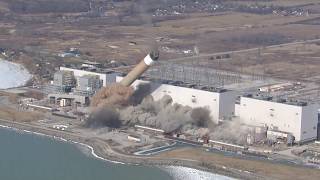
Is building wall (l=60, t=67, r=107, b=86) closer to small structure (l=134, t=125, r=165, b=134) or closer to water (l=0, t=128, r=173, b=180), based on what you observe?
small structure (l=134, t=125, r=165, b=134)

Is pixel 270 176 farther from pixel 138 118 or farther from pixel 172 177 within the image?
pixel 138 118

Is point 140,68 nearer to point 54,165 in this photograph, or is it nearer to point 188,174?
point 54,165

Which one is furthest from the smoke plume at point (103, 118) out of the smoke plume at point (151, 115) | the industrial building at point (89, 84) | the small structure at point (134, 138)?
the industrial building at point (89, 84)

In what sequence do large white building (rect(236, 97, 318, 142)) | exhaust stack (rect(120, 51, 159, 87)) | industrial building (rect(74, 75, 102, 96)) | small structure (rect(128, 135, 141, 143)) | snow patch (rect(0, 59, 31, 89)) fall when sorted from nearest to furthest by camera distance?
large white building (rect(236, 97, 318, 142)), small structure (rect(128, 135, 141, 143)), exhaust stack (rect(120, 51, 159, 87)), industrial building (rect(74, 75, 102, 96)), snow patch (rect(0, 59, 31, 89))

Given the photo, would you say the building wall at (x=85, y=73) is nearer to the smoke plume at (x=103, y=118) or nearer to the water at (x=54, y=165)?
the smoke plume at (x=103, y=118)

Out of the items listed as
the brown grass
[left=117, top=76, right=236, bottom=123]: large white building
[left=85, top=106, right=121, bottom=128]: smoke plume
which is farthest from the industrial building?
the brown grass

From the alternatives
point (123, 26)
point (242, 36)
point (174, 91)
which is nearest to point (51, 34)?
point (123, 26)
